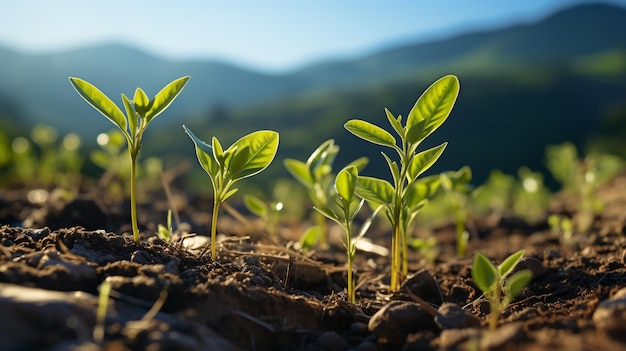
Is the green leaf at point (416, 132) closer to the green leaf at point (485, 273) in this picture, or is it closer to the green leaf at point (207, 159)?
the green leaf at point (485, 273)

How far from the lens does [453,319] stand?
1.56 meters

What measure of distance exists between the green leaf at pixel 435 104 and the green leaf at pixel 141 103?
38.1 inches

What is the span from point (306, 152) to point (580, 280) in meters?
37.6

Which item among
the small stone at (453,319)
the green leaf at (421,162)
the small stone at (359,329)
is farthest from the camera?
the green leaf at (421,162)

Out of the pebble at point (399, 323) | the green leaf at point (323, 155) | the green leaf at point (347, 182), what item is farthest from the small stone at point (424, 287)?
the green leaf at point (323, 155)

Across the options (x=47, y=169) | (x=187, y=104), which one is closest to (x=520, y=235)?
(x=47, y=169)

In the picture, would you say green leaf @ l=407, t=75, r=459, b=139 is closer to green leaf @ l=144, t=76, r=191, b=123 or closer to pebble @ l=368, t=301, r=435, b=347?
pebble @ l=368, t=301, r=435, b=347

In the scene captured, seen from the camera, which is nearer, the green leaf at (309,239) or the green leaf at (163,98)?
the green leaf at (163,98)

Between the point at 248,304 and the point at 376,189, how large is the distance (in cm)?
76

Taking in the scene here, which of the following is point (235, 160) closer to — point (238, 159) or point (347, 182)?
point (238, 159)

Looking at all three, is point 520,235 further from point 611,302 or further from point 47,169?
point 47,169

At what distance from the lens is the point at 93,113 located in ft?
245

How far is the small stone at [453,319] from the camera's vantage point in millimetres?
1547

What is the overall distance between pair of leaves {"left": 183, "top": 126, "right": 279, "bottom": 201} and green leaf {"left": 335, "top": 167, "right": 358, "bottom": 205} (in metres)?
0.27
